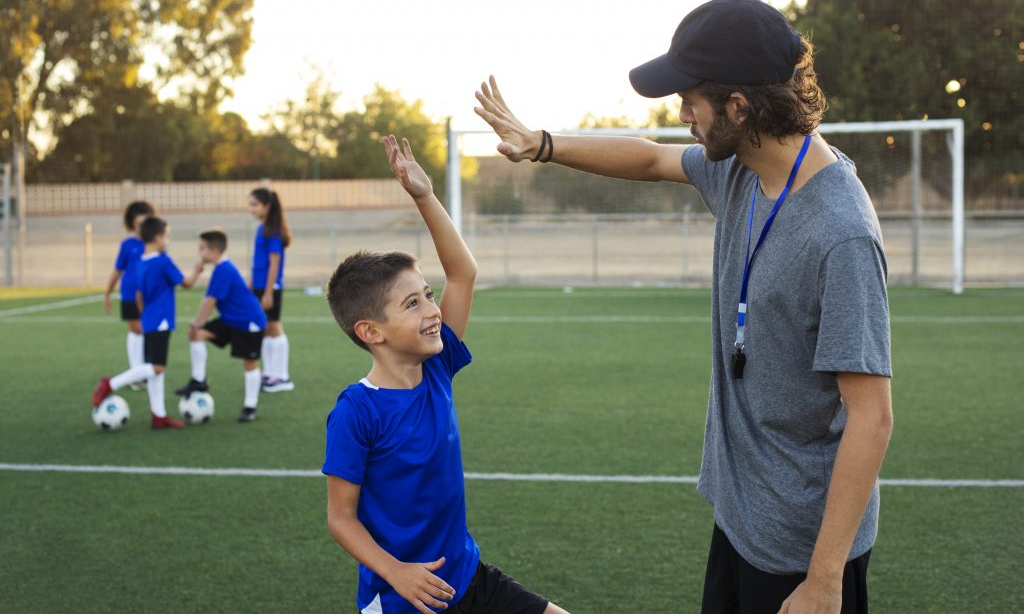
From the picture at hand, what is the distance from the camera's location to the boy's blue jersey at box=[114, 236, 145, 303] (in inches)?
397

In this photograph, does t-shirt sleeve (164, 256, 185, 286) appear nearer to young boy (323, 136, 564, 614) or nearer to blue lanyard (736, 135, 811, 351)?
young boy (323, 136, 564, 614)

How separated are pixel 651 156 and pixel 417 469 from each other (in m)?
0.98

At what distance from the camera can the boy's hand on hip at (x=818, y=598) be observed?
2.00m

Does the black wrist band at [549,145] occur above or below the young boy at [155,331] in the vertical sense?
above

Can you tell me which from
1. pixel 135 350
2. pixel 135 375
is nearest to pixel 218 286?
pixel 135 375

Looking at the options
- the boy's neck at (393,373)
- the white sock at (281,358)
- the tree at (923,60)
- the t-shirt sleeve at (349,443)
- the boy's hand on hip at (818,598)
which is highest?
the tree at (923,60)

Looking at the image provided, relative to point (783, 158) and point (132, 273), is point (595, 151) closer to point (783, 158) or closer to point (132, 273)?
point (783, 158)

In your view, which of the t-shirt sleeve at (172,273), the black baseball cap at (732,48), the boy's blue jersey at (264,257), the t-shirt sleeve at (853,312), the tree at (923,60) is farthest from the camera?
the tree at (923,60)

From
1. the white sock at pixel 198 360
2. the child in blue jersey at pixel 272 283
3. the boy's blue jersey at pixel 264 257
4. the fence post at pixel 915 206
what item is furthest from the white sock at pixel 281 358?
the fence post at pixel 915 206

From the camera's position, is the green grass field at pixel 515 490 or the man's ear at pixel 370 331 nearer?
the man's ear at pixel 370 331

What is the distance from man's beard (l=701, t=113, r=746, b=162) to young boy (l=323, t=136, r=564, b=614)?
2.97ft

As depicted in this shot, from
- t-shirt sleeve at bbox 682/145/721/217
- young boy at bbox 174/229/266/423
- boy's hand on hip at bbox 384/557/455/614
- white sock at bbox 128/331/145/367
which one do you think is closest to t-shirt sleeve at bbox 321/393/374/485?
boy's hand on hip at bbox 384/557/455/614

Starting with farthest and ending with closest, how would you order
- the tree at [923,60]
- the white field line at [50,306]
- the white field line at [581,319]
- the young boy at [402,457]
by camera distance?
the tree at [923,60]
the white field line at [50,306]
the white field line at [581,319]
the young boy at [402,457]

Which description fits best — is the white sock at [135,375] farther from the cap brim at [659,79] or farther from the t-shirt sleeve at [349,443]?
the cap brim at [659,79]
